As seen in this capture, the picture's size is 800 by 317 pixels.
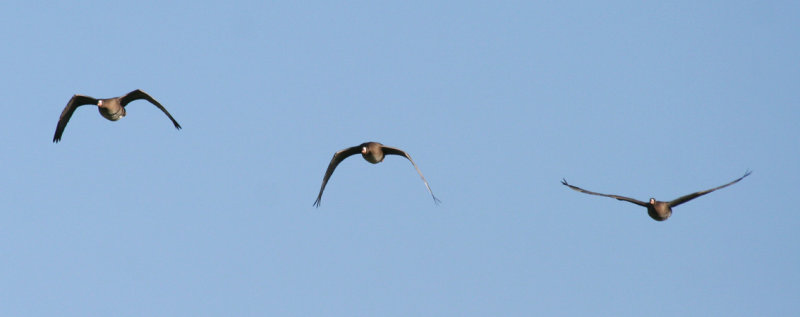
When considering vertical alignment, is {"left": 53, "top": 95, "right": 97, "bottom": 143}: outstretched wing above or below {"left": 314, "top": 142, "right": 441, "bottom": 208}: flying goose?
below

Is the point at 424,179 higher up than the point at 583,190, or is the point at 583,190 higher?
the point at 583,190

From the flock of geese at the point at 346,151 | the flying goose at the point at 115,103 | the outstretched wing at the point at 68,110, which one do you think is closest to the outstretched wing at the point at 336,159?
the flock of geese at the point at 346,151

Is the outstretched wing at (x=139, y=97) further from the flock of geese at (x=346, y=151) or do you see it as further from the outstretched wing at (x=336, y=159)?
the outstretched wing at (x=336, y=159)

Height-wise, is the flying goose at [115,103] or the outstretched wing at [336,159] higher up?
the outstretched wing at [336,159]

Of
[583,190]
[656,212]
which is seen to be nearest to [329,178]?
[583,190]

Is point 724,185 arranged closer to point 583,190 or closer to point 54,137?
point 583,190

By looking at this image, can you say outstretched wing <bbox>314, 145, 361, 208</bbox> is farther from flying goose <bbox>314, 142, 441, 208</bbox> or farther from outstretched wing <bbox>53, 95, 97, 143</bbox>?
outstretched wing <bbox>53, 95, 97, 143</bbox>

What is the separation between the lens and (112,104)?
135 feet

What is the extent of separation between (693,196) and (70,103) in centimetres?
2238

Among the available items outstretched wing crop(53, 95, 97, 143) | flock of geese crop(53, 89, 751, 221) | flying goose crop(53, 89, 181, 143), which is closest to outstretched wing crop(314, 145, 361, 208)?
flock of geese crop(53, 89, 751, 221)

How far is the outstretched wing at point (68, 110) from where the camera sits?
4247cm

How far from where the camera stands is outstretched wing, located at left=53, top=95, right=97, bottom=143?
4247 cm

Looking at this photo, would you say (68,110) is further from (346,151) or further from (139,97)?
(346,151)

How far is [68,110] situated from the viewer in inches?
1716
